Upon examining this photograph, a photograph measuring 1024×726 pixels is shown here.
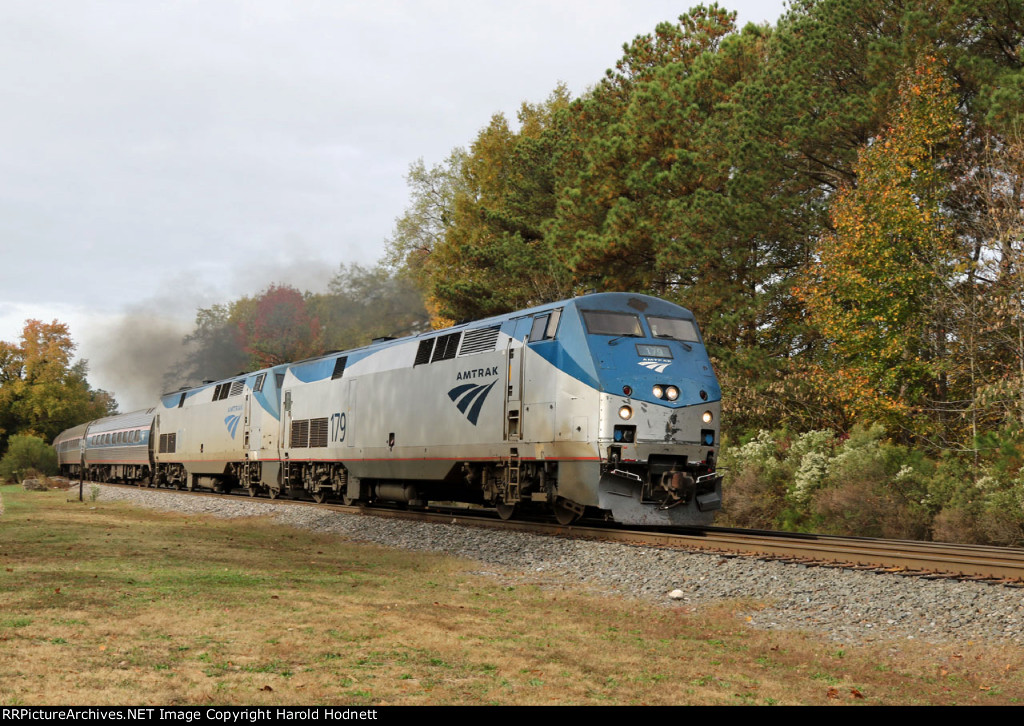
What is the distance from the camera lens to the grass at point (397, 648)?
21.4 feet

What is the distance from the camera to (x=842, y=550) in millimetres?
13078

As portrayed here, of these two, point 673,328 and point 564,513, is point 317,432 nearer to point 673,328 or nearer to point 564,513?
point 564,513

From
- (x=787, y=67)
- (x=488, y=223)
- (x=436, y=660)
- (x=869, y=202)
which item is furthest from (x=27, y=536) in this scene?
(x=488, y=223)

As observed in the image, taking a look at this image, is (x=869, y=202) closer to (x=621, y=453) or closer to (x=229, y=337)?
(x=621, y=453)

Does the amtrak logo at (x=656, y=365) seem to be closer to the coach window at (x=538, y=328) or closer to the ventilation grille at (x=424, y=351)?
the coach window at (x=538, y=328)

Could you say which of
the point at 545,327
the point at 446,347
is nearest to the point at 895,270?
the point at 545,327

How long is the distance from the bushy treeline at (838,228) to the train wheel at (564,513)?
6.23 meters

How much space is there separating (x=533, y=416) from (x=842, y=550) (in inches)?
237

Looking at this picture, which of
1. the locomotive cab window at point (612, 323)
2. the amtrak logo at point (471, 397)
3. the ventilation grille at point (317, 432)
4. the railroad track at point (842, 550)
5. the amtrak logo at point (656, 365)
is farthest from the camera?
the ventilation grille at point (317, 432)

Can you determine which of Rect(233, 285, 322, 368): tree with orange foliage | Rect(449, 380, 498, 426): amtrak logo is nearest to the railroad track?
Rect(449, 380, 498, 426): amtrak logo

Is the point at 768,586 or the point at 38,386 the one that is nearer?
the point at 768,586

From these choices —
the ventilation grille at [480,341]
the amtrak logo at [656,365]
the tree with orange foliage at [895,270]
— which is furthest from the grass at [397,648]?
the tree with orange foliage at [895,270]

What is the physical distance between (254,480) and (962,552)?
23617mm

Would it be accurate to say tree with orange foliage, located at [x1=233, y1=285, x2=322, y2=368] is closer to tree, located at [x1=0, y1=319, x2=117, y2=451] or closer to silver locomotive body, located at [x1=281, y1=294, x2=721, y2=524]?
tree, located at [x1=0, y1=319, x2=117, y2=451]
